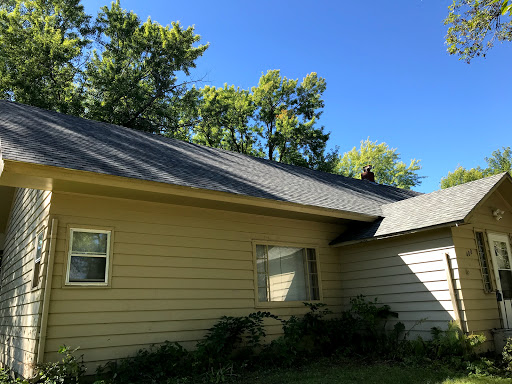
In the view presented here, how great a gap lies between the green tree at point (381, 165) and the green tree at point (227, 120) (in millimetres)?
13103

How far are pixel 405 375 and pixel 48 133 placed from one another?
710 cm

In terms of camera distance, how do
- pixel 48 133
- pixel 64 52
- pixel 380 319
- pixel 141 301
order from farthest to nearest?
pixel 64 52 < pixel 380 319 < pixel 48 133 < pixel 141 301

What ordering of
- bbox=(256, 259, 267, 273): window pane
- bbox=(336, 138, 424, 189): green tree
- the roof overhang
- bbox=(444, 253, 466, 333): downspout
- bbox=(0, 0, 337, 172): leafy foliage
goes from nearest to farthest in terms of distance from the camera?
the roof overhang < bbox=(444, 253, 466, 333): downspout < bbox=(256, 259, 267, 273): window pane < bbox=(0, 0, 337, 172): leafy foliage < bbox=(336, 138, 424, 189): green tree

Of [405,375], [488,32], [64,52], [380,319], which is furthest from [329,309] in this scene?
[64,52]

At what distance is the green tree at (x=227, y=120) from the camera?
84.3 feet

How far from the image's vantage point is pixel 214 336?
6395mm

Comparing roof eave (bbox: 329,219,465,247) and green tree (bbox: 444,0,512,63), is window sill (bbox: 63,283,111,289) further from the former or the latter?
green tree (bbox: 444,0,512,63)

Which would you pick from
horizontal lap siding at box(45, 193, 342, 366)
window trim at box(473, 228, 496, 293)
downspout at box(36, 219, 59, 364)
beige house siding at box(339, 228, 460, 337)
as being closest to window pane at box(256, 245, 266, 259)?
horizontal lap siding at box(45, 193, 342, 366)

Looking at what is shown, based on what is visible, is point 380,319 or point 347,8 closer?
point 380,319

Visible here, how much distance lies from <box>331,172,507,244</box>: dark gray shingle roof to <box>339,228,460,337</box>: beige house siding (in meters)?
0.26

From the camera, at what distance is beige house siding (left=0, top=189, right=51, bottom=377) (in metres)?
5.84

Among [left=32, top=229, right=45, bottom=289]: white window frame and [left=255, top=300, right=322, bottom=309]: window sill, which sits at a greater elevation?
[left=32, top=229, right=45, bottom=289]: white window frame

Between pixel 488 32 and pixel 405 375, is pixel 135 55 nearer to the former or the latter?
pixel 488 32

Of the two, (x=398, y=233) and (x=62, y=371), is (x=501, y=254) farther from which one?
(x=62, y=371)
